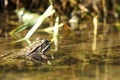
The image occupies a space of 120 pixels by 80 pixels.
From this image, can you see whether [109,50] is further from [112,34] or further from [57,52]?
[112,34]

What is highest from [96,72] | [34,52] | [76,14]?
[76,14]

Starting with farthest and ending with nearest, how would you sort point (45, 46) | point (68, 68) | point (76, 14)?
point (76, 14) < point (45, 46) < point (68, 68)

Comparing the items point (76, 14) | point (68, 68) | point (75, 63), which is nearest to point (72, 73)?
point (68, 68)

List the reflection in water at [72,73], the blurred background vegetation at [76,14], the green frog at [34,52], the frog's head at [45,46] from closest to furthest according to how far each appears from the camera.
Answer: the reflection in water at [72,73], the green frog at [34,52], the frog's head at [45,46], the blurred background vegetation at [76,14]

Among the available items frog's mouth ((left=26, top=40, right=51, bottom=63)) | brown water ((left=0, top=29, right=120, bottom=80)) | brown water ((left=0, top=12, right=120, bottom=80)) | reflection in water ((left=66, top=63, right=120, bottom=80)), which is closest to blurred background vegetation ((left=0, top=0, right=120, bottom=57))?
brown water ((left=0, top=12, right=120, bottom=80))

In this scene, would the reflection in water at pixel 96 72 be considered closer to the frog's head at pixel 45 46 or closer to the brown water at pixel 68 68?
the brown water at pixel 68 68

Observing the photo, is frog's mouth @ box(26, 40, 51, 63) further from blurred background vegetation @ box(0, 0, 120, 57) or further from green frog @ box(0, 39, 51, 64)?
blurred background vegetation @ box(0, 0, 120, 57)

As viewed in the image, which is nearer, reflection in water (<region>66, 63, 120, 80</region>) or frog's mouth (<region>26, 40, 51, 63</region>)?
reflection in water (<region>66, 63, 120, 80</region>)

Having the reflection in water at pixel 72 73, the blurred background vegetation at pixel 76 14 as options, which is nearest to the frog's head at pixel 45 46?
the reflection in water at pixel 72 73

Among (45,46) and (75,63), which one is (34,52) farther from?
(75,63)
